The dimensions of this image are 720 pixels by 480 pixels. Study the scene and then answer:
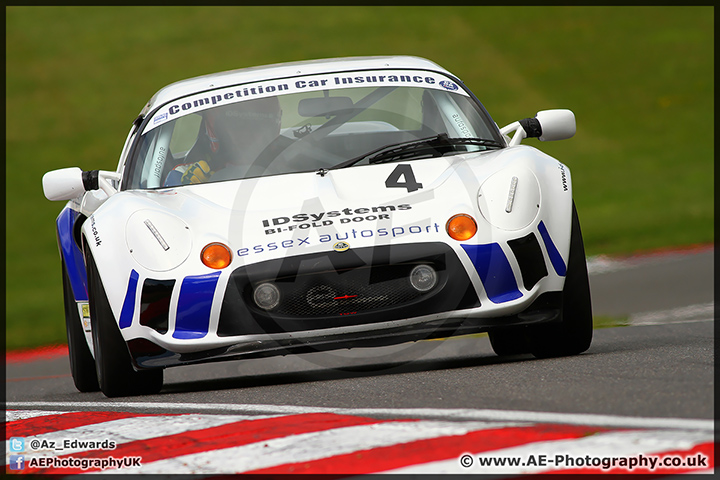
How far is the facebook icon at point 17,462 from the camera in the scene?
135 inches

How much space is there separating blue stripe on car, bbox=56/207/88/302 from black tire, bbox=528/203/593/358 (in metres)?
2.28

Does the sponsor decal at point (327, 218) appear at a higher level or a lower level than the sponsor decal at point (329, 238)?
higher

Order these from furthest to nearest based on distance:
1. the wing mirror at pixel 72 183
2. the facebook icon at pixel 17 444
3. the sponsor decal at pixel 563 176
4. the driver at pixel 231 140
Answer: the wing mirror at pixel 72 183 < the driver at pixel 231 140 < the sponsor decal at pixel 563 176 < the facebook icon at pixel 17 444

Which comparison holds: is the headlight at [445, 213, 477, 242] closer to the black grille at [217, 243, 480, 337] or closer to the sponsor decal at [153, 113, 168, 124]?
the black grille at [217, 243, 480, 337]

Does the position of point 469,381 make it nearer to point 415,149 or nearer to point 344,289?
point 344,289

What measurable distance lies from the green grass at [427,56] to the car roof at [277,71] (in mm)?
11603

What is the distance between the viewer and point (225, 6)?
4525 centimetres

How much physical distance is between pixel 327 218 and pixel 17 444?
149cm

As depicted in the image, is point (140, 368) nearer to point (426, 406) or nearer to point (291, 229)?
point (291, 229)

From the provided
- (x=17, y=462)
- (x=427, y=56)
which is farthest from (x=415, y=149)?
(x=427, y=56)

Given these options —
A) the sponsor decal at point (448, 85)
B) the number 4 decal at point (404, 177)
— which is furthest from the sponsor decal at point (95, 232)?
the sponsor decal at point (448, 85)

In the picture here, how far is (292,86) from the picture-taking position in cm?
573

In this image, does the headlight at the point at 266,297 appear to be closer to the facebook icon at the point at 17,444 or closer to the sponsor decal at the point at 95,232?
the sponsor decal at the point at 95,232

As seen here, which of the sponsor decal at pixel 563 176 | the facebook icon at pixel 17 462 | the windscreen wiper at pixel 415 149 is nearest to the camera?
the facebook icon at pixel 17 462
